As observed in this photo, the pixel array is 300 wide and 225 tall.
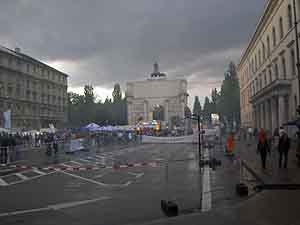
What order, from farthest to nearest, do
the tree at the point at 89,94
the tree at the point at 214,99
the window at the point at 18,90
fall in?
the tree at the point at 214,99, the tree at the point at 89,94, the window at the point at 18,90

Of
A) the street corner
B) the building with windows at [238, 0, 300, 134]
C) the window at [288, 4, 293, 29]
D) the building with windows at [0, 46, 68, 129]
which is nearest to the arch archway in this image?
the building with windows at [0, 46, 68, 129]

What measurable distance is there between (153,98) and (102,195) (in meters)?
109

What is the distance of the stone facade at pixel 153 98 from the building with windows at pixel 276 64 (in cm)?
6203

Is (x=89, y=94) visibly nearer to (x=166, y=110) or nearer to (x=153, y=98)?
(x=153, y=98)

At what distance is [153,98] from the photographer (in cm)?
11969

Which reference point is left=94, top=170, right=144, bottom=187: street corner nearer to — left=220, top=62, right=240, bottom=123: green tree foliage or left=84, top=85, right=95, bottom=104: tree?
left=220, top=62, right=240, bottom=123: green tree foliage

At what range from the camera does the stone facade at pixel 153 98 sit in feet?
391

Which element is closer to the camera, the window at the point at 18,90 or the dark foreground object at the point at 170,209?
the dark foreground object at the point at 170,209

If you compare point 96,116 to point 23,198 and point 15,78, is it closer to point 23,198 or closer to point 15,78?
point 15,78

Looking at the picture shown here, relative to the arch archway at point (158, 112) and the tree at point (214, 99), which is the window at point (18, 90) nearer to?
the arch archway at point (158, 112)

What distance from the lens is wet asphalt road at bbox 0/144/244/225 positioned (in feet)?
26.1

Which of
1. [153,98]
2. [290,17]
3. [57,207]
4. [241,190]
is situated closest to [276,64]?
[290,17]

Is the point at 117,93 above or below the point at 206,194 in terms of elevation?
above

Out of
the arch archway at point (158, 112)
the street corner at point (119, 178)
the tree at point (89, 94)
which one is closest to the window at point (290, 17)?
the street corner at point (119, 178)
